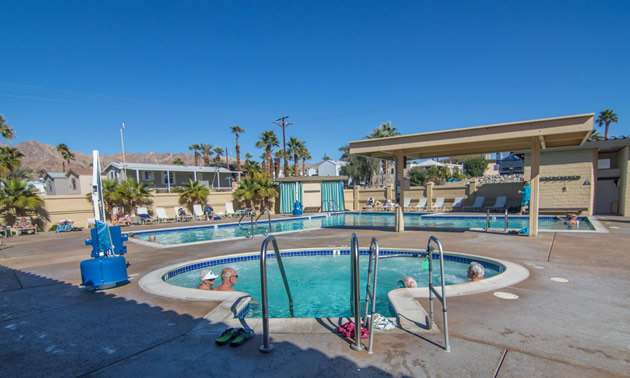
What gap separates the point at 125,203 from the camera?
17.4 metres

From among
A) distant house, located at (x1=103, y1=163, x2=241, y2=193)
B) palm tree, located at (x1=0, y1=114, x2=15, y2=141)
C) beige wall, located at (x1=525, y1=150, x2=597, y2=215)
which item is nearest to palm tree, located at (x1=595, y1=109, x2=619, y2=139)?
beige wall, located at (x1=525, y1=150, x2=597, y2=215)

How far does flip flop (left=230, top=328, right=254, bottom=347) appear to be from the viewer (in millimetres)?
3143

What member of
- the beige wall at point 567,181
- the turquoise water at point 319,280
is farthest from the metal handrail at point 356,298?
the beige wall at point 567,181

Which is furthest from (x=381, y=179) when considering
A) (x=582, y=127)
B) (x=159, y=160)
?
(x=159, y=160)

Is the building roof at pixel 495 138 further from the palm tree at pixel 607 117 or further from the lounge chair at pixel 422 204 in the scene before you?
the palm tree at pixel 607 117

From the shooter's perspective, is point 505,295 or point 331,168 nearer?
point 505,295

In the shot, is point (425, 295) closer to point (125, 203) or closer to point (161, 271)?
point (161, 271)

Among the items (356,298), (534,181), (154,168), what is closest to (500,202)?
(534,181)

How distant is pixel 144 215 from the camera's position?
17453 mm

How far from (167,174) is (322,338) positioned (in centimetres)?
2799

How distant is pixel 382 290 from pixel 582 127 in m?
6.07

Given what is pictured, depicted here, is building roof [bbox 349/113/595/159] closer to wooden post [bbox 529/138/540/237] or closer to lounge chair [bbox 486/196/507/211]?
wooden post [bbox 529/138/540/237]

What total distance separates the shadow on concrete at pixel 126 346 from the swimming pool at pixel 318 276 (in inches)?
69.0

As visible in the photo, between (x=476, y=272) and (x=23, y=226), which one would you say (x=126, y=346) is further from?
(x=23, y=226)
